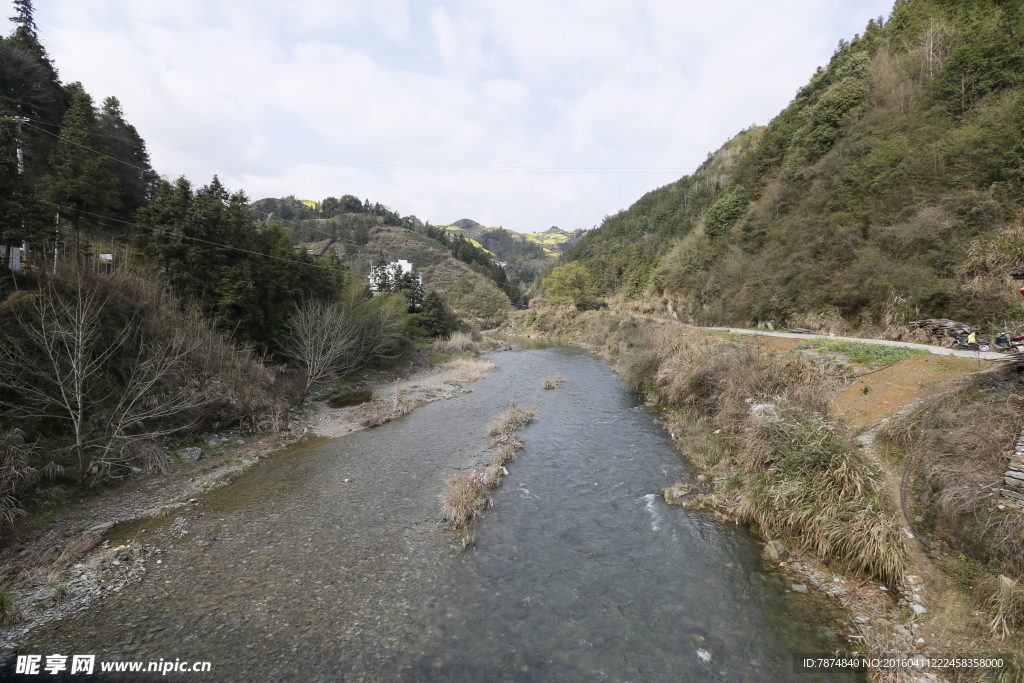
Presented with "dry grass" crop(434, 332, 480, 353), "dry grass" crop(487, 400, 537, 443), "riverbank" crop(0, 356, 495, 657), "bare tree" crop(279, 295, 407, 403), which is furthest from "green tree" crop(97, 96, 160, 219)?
"dry grass" crop(487, 400, 537, 443)

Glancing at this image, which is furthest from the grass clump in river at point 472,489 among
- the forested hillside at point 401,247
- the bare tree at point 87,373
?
the forested hillside at point 401,247

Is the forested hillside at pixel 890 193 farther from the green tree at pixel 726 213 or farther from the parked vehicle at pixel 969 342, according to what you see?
the parked vehicle at pixel 969 342

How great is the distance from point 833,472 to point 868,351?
26.4 feet

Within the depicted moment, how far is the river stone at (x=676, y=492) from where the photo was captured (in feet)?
31.3

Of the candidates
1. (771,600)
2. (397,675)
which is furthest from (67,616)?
(771,600)

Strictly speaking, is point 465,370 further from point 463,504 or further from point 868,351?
point 868,351

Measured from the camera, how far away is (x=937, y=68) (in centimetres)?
2302

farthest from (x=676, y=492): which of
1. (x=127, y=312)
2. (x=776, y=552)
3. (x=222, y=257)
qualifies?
(x=222, y=257)

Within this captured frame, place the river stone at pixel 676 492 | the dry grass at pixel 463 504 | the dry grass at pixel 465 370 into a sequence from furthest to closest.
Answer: the dry grass at pixel 465 370 → the river stone at pixel 676 492 → the dry grass at pixel 463 504

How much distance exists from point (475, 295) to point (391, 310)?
149 feet

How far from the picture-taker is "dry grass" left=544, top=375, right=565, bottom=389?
23.7 meters

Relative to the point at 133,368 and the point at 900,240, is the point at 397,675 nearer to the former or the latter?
the point at 133,368

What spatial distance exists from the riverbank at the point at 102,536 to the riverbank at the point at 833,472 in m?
12.0

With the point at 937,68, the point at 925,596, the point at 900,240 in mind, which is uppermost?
the point at 937,68
